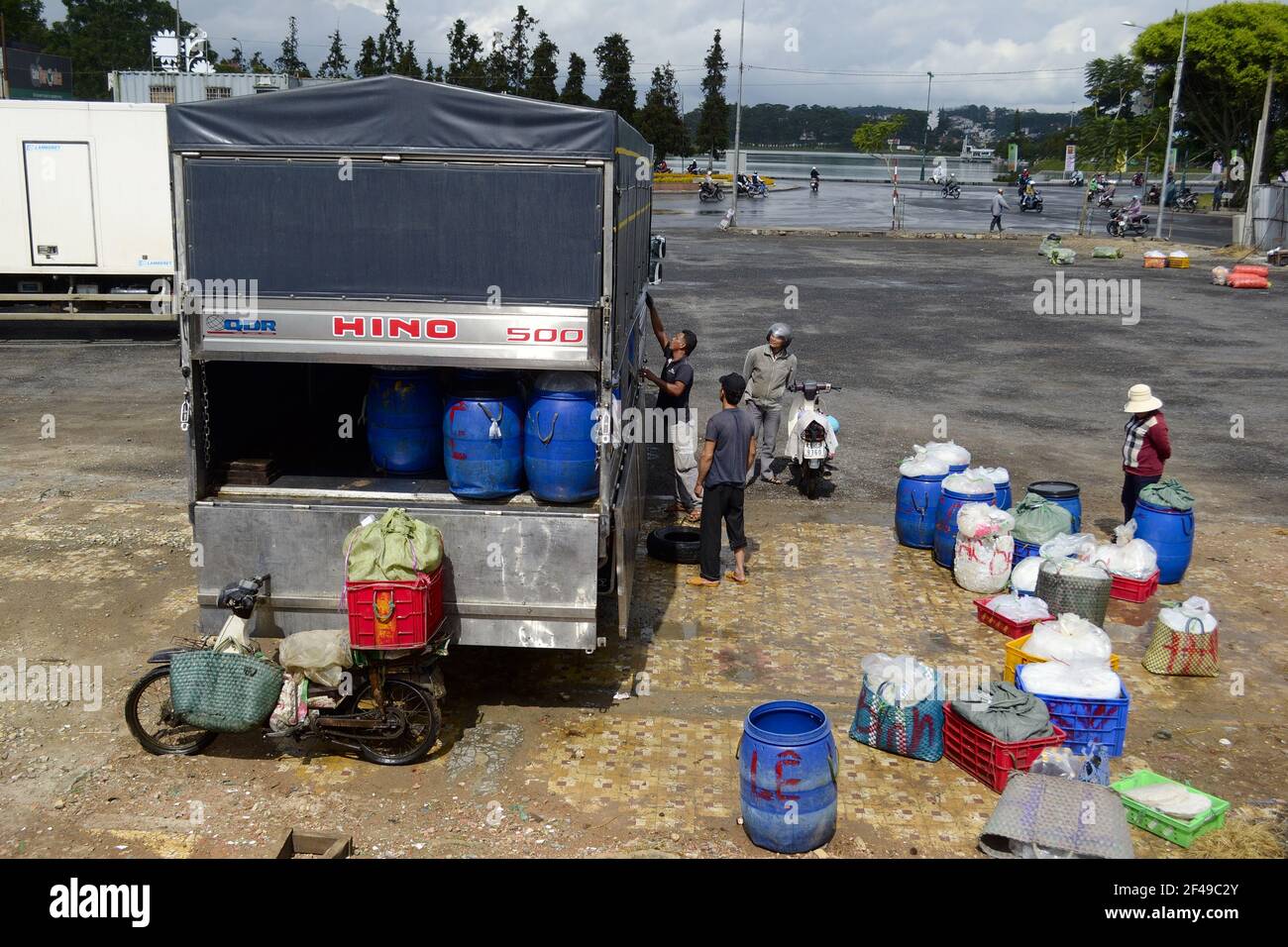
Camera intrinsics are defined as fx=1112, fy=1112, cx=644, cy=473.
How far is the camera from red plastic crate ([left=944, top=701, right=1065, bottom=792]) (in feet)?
20.3

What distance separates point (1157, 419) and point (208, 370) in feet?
25.6

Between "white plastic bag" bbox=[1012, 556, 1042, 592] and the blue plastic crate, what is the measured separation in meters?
2.31

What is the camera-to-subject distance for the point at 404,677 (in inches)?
253

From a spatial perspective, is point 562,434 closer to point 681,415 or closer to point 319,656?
point 319,656

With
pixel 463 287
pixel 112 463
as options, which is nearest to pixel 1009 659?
pixel 463 287

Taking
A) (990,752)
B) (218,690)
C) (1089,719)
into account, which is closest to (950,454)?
(1089,719)

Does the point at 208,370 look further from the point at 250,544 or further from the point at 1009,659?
the point at 1009,659

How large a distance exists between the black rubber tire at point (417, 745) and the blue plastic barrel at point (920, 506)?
17.6 feet

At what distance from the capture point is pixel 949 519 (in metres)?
9.67

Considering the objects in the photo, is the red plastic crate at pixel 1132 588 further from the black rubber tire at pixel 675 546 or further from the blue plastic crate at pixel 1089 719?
the black rubber tire at pixel 675 546

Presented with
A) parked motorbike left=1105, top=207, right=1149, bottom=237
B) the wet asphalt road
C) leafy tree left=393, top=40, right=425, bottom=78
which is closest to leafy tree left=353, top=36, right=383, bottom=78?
leafy tree left=393, top=40, right=425, bottom=78

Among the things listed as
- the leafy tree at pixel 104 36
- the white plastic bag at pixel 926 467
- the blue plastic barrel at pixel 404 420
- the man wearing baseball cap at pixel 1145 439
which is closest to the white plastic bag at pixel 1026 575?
the white plastic bag at pixel 926 467

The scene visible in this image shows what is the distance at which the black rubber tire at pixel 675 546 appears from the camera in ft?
32.5

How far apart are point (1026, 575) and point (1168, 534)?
57.4 inches
